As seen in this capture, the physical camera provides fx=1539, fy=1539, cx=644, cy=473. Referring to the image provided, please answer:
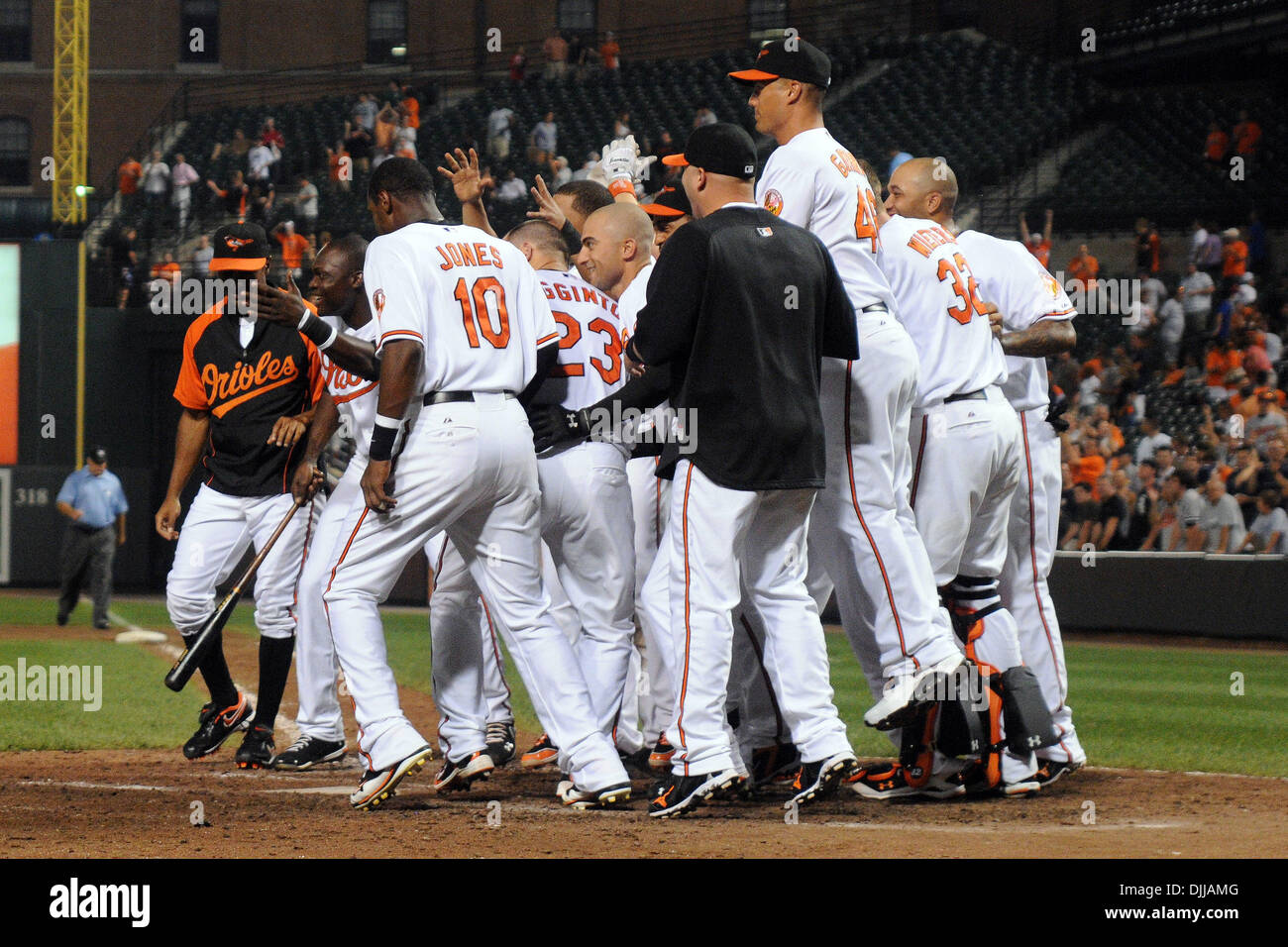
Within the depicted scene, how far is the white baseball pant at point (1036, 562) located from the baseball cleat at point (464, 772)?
216 centimetres

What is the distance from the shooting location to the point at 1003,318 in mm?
6141

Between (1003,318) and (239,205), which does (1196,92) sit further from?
(1003,318)

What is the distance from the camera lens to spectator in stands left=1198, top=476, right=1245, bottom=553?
13.4 metres

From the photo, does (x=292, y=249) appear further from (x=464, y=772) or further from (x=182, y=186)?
(x=464, y=772)

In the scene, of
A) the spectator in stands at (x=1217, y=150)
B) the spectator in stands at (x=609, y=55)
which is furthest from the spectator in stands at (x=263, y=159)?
the spectator in stands at (x=1217, y=150)

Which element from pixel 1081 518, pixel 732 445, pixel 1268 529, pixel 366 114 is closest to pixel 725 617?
pixel 732 445

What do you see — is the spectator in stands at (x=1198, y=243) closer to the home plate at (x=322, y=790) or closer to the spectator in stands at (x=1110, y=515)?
the spectator in stands at (x=1110, y=515)

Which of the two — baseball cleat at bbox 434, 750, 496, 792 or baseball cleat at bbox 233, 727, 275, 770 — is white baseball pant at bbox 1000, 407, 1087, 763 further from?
baseball cleat at bbox 233, 727, 275, 770

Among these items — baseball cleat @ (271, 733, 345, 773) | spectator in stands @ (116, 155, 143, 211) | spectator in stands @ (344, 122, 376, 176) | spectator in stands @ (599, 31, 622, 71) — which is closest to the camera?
baseball cleat @ (271, 733, 345, 773)

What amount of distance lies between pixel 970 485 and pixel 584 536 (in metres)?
1.42

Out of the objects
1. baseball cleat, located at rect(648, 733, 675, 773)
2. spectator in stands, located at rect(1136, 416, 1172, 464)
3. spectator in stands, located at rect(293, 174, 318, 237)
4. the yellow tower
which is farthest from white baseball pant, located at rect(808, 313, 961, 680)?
the yellow tower

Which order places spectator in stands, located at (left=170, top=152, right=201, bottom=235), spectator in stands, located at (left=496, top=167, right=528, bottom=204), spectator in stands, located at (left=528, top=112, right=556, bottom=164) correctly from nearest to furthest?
spectator in stands, located at (left=496, top=167, right=528, bottom=204) → spectator in stands, located at (left=170, top=152, right=201, bottom=235) → spectator in stands, located at (left=528, top=112, right=556, bottom=164)

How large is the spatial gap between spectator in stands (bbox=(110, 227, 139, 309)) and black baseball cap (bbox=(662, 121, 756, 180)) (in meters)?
17.1

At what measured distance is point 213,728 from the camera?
263 inches
